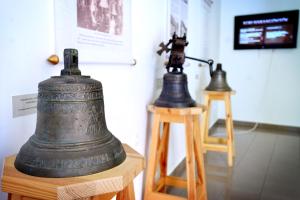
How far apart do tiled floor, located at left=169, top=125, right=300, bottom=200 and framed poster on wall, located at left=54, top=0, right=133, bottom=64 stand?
139 cm

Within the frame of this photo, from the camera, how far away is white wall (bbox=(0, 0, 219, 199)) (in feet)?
2.54

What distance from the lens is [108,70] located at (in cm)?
127

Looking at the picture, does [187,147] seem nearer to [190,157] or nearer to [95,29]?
[190,157]

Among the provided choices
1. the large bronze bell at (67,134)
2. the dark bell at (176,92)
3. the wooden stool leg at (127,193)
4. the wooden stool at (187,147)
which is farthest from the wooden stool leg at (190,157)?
the large bronze bell at (67,134)

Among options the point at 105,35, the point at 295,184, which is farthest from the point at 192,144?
the point at 295,184

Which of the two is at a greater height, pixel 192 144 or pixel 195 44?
pixel 195 44

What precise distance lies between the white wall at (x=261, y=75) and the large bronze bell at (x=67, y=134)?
13.3 ft

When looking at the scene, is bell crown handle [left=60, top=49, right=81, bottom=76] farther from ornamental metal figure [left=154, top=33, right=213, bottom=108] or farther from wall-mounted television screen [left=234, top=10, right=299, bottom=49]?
wall-mounted television screen [left=234, top=10, right=299, bottom=49]

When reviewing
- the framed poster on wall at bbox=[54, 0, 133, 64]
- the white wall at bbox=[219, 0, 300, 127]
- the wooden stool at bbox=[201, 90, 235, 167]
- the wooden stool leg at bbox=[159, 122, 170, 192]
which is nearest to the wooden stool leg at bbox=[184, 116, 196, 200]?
the wooden stool leg at bbox=[159, 122, 170, 192]

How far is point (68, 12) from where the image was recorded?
3.19 feet

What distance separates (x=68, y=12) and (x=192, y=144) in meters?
1.02

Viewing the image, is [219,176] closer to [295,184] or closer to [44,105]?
[295,184]

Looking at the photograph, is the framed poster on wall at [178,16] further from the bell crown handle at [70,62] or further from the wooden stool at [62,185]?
the wooden stool at [62,185]

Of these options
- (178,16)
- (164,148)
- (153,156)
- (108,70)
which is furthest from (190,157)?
(178,16)
